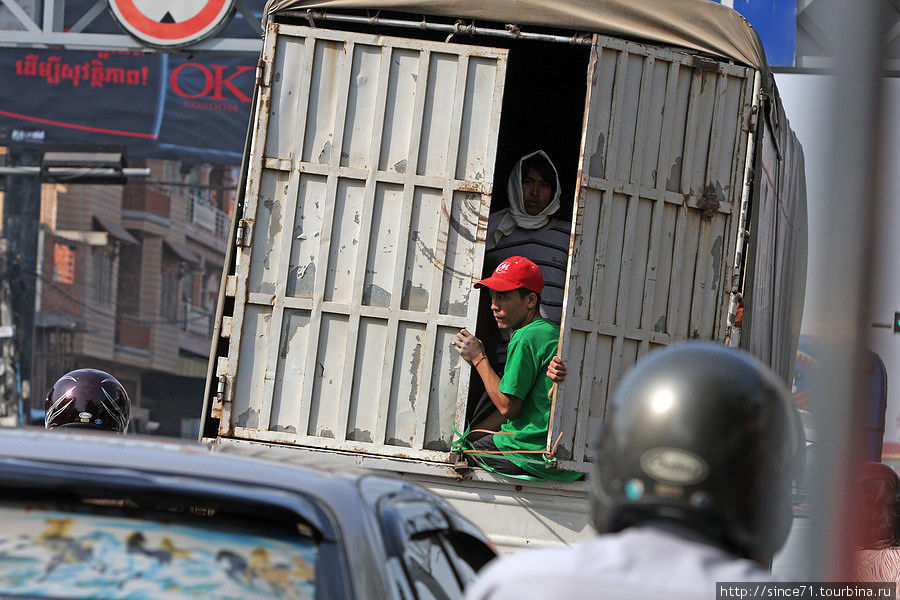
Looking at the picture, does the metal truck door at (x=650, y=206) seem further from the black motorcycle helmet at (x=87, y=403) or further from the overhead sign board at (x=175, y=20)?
the overhead sign board at (x=175, y=20)

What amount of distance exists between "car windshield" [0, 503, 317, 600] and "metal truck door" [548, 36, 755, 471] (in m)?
3.97

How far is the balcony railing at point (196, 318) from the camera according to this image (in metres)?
37.7

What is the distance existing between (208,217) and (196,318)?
165 inches

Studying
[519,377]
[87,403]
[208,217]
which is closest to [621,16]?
[519,377]

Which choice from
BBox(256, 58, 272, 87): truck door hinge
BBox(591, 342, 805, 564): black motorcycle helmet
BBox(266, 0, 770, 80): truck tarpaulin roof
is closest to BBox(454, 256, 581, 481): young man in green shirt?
BBox(266, 0, 770, 80): truck tarpaulin roof

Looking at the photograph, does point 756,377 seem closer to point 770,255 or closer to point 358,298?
point 358,298

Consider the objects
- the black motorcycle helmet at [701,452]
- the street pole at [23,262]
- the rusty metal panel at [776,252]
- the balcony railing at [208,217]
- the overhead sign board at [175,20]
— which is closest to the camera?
the black motorcycle helmet at [701,452]

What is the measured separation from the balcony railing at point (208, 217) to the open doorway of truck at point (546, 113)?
3048cm

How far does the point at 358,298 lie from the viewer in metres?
6.34

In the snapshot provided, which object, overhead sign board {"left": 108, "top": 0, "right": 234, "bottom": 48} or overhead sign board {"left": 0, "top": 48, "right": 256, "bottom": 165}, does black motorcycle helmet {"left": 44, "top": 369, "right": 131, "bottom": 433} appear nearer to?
overhead sign board {"left": 0, "top": 48, "right": 256, "bottom": 165}

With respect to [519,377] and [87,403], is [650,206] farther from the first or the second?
[87,403]

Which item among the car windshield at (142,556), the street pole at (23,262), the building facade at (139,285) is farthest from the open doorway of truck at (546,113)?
the building facade at (139,285)

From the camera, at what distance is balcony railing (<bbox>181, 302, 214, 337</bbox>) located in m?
37.7

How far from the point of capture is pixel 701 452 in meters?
1.91
